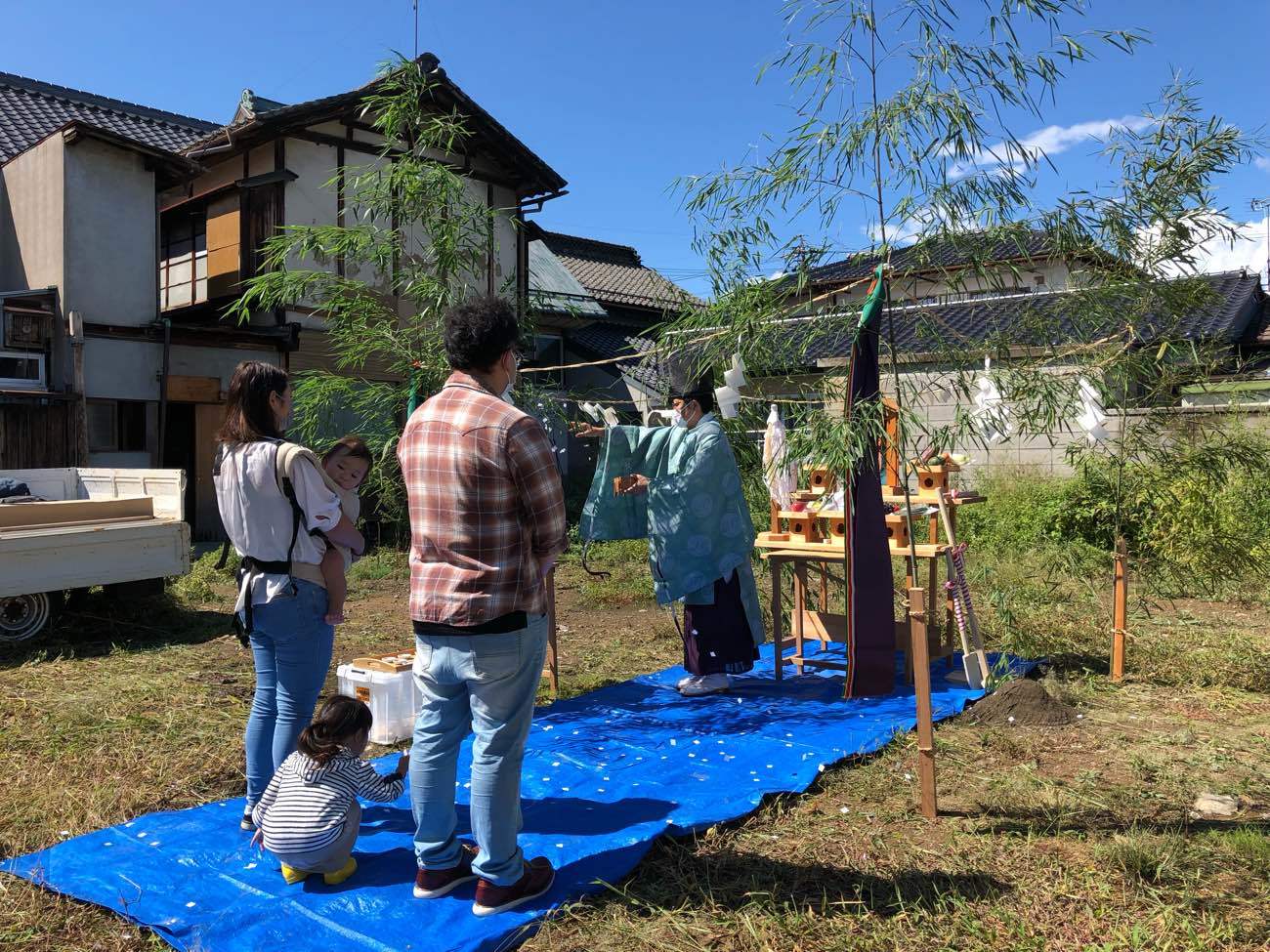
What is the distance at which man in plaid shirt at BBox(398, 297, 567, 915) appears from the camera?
2666mm

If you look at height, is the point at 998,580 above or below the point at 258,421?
below

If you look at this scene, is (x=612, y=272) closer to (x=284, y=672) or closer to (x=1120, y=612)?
(x=1120, y=612)

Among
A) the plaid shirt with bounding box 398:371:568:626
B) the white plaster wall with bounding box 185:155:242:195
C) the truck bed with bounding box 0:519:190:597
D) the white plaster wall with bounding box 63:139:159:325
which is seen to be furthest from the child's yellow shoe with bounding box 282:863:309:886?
the white plaster wall with bounding box 185:155:242:195

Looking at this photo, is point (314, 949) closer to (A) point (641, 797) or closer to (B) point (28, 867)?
(B) point (28, 867)

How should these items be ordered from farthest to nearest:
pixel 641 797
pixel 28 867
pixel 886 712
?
pixel 886 712
pixel 641 797
pixel 28 867

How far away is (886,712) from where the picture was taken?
491 cm

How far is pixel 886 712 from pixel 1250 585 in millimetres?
5157

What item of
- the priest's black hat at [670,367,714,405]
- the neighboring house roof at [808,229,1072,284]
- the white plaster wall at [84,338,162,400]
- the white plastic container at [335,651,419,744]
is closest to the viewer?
the neighboring house roof at [808,229,1072,284]

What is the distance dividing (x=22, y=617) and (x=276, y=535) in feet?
15.6

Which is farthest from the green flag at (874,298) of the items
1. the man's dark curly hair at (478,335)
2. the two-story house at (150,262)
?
the two-story house at (150,262)

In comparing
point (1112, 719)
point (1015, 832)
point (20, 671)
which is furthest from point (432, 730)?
point (20, 671)

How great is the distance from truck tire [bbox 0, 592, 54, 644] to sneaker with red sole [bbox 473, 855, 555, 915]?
5220mm

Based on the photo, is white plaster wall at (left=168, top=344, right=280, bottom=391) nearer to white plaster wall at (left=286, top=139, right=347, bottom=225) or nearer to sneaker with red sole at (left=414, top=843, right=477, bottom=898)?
white plaster wall at (left=286, top=139, right=347, bottom=225)

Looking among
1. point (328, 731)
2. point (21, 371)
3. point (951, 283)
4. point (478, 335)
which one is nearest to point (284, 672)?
point (328, 731)
